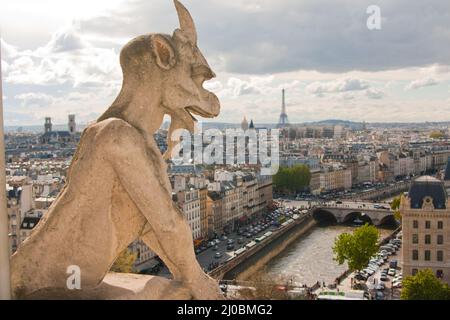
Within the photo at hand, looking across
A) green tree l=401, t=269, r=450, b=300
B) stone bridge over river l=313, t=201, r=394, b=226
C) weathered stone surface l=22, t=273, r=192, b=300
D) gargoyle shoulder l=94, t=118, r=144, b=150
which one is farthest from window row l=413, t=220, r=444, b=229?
gargoyle shoulder l=94, t=118, r=144, b=150

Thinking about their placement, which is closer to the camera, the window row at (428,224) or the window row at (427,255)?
the window row at (427,255)

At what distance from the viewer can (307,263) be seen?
28719 millimetres

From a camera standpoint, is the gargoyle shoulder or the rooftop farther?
the rooftop

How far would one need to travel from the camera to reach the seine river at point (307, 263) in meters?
25.7

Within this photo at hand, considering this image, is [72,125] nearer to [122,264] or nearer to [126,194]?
[122,264]

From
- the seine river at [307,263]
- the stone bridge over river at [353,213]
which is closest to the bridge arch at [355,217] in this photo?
the stone bridge over river at [353,213]

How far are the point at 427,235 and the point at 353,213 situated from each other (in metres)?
21.2

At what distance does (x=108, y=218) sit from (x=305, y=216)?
3968 cm

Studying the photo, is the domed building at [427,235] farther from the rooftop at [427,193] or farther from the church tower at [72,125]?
the church tower at [72,125]

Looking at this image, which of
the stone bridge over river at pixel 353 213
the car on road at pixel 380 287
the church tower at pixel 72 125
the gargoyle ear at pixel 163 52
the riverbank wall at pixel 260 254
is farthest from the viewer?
the church tower at pixel 72 125

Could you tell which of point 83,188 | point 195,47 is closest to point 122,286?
point 83,188

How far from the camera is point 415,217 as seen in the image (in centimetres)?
2302

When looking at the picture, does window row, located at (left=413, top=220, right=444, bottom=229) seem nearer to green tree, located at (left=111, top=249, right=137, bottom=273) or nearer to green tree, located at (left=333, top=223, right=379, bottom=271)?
green tree, located at (left=333, top=223, right=379, bottom=271)

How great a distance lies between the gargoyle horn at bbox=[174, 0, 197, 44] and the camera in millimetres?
3289
